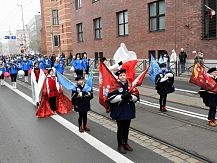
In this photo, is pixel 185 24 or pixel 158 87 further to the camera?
pixel 185 24

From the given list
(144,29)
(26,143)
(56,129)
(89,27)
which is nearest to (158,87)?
(56,129)

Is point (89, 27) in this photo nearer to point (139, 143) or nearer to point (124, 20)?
point (124, 20)

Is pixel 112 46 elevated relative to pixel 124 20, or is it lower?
lower

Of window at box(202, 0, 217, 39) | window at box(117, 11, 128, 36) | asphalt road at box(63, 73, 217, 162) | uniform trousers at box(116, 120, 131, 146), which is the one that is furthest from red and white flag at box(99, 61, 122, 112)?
window at box(117, 11, 128, 36)

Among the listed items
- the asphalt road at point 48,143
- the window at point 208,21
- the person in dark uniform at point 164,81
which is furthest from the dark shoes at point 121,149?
the window at point 208,21

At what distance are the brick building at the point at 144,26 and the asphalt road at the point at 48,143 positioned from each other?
1223 centimetres

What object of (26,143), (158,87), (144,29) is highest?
(144,29)

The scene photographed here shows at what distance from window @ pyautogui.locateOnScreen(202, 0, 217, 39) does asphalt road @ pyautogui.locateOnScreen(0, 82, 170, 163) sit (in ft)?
39.1

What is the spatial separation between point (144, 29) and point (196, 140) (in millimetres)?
17546

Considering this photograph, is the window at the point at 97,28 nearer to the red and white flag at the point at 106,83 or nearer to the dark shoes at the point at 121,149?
the red and white flag at the point at 106,83

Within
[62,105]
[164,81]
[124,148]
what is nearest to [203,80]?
[164,81]

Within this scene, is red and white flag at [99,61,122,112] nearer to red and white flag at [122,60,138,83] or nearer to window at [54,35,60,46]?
red and white flag at [122,60,138,83]

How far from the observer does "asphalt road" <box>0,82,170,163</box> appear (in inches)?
235

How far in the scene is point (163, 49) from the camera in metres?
21.5
